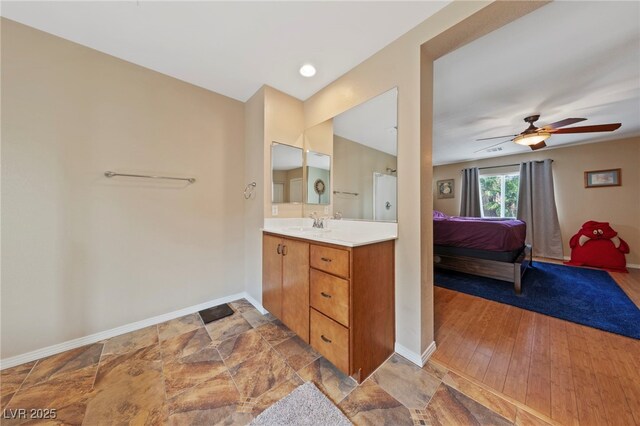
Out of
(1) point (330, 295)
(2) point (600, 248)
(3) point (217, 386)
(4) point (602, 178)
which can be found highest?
(4) point (602, 178)

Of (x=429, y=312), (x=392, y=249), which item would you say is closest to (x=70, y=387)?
(x=392, y=249)

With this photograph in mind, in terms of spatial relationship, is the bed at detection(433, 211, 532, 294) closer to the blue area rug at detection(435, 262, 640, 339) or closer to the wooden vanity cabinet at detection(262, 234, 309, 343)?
the blue area rug at detection(435, 262, 640, 339)

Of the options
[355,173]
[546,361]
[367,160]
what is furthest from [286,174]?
[546,361]

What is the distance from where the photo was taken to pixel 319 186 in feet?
7.47

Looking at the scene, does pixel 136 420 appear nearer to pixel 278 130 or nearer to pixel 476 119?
pixel 278 130

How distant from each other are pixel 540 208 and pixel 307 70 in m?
5.46

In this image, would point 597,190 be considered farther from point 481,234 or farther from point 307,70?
point 307,70

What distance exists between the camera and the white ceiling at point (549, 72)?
1455 mm

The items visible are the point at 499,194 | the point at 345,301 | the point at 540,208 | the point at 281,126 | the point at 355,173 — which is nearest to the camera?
the point at 345,301

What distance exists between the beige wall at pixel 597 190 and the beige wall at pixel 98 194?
6.12 metres

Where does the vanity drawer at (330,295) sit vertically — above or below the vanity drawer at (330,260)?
below

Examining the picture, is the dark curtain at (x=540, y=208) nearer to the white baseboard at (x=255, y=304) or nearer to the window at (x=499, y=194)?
the window at (x=499, y=194)

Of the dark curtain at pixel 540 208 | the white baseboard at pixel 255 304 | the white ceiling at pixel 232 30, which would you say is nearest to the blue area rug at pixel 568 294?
the dark curtain at pixel 540 208

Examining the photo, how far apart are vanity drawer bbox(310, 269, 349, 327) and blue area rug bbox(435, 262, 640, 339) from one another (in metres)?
2.22
